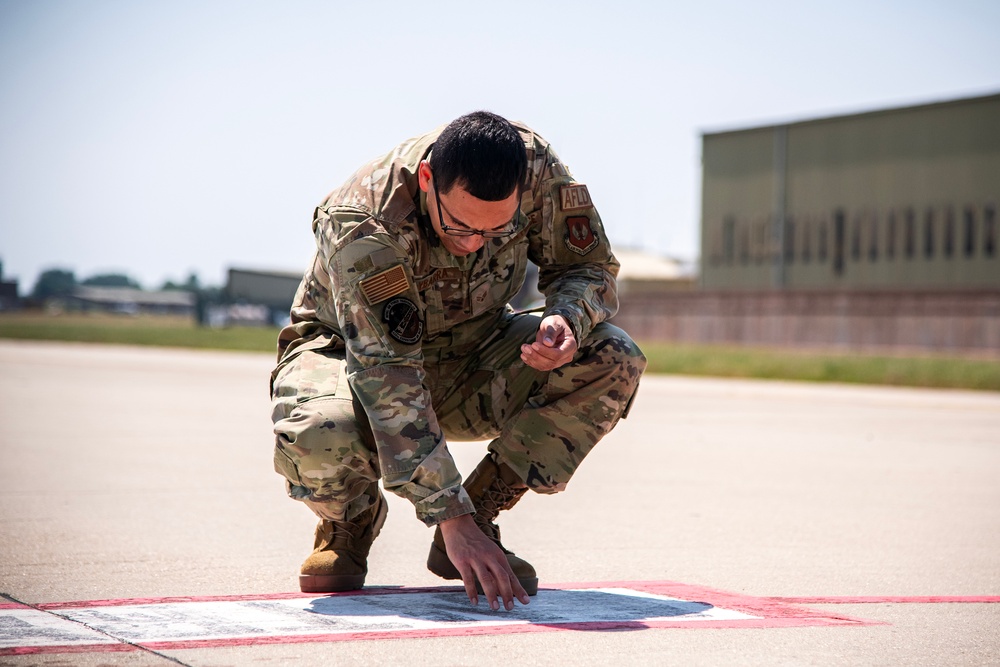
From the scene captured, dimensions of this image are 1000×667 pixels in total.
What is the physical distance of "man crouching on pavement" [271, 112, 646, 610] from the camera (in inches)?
118

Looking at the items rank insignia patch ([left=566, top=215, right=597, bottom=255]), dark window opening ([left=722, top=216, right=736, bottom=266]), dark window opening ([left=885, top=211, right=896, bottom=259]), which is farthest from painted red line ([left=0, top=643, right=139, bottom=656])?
dark window opening ([left=722, top=216, right=736, bottom=266])

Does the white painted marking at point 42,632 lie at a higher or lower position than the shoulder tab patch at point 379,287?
lower

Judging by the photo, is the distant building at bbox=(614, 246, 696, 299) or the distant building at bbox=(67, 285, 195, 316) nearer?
the distant building at bbox=(614, 246, 696, 299)

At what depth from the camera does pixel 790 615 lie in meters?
3.17

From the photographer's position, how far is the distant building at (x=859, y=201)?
1202 inches

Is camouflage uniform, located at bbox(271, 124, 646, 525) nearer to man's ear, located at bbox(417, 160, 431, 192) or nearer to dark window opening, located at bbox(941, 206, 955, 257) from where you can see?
man's ear, located at bbox(417, 160, 431, 192)

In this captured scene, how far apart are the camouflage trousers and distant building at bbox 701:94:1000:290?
94.2 ft

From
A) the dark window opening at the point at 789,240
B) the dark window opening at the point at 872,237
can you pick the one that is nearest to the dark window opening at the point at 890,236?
the dark window opening at the point at 872,237

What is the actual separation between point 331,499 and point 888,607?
5.08 ft

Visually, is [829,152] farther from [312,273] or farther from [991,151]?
[312,273]

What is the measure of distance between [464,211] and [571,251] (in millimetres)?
651

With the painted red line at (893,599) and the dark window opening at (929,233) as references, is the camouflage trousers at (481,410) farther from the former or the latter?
the dark window opening at (929,233)

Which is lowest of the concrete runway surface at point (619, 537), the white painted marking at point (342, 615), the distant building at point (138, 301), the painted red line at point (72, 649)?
the concrete runway surface at point (619, 537)

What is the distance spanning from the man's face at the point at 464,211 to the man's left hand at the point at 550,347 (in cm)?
29
